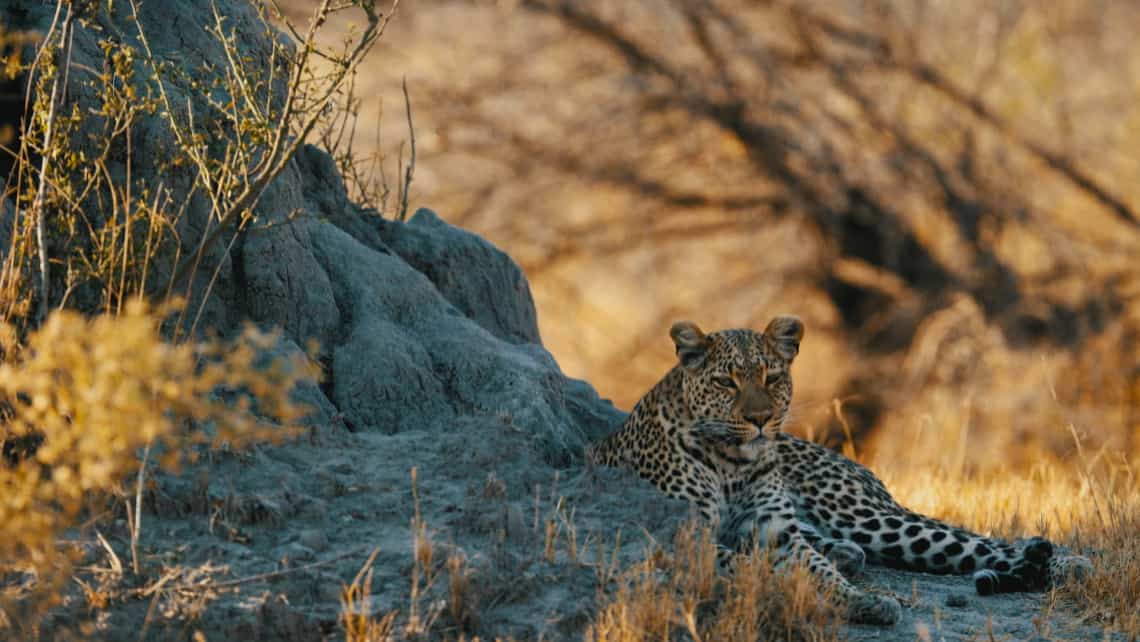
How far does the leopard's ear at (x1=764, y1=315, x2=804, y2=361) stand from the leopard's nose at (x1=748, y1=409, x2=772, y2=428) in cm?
40

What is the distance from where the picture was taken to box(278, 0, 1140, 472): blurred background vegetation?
15.1 meters

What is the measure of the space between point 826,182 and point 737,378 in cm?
872

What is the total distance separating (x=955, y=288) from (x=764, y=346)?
8.39 m

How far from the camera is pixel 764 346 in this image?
297 inches

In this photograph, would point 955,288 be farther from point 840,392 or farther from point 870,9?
point 870,9

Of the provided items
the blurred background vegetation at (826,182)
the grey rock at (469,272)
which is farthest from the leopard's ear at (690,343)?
the blurred background vegetation at (826,182)

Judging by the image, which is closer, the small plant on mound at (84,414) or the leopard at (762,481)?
the small plant on mound at (84,414)

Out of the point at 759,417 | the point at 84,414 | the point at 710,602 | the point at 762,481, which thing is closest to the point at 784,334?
the point at 759,417

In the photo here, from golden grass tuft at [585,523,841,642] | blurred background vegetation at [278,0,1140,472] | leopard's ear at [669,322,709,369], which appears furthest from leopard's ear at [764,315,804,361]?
blurred background vegetation at [278,0,1140,472]

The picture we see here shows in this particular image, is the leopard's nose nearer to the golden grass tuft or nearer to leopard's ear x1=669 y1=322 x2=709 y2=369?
leopard's ear x1=669 y1=322 x2=709 y2=369

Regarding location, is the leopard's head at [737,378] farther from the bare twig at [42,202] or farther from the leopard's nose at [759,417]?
the bare twig at [42,202]

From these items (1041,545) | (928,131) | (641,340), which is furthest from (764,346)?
(928,131)

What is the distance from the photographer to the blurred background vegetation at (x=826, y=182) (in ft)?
49.7

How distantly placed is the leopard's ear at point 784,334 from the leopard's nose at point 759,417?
40 cm
